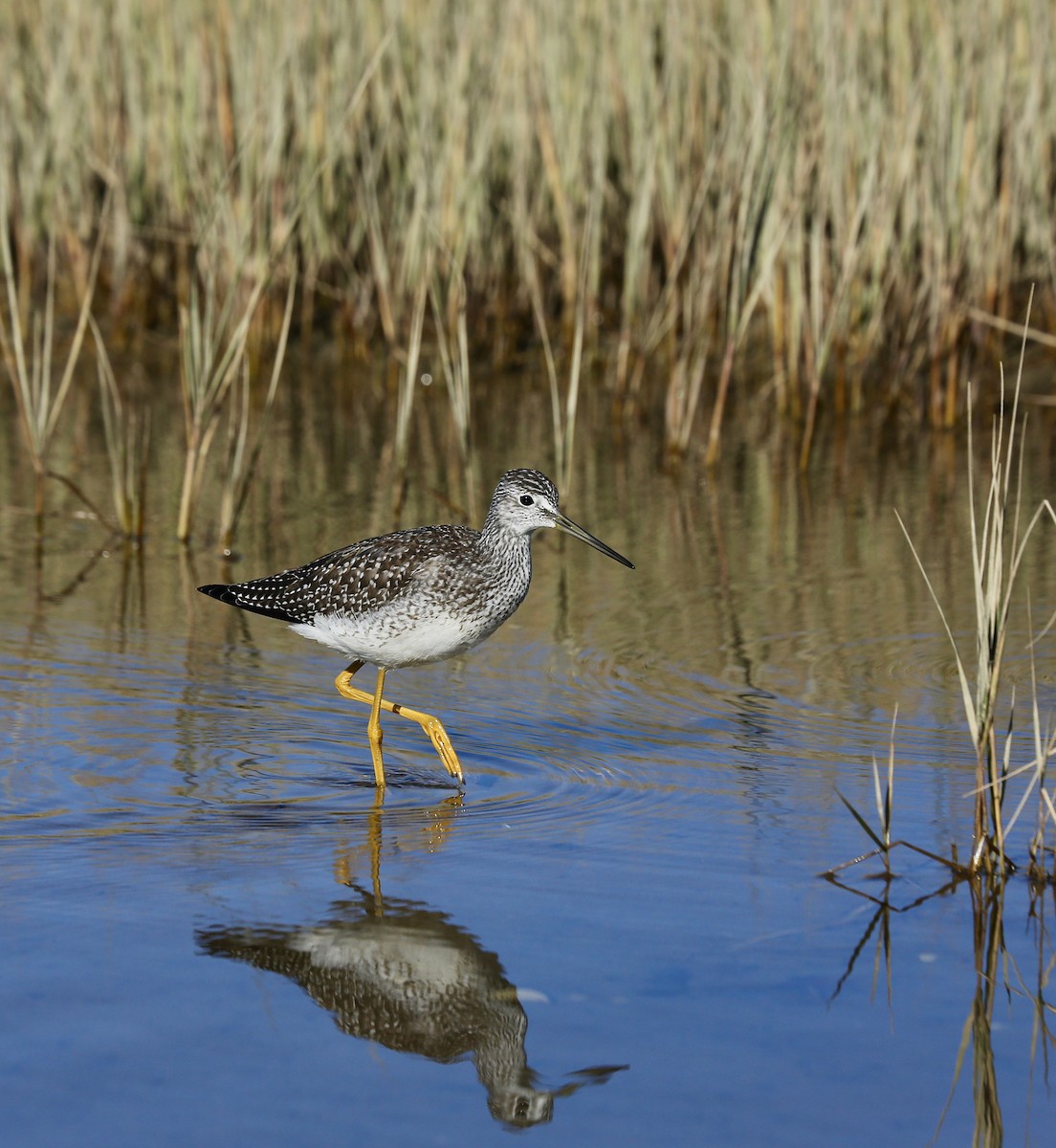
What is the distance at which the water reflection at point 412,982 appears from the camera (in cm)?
383

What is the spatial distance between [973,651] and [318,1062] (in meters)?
4.13

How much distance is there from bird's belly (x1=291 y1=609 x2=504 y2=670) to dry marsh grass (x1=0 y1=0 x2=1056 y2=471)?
3038 mm

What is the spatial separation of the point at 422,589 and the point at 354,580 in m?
0.38

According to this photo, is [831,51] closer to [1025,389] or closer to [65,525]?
[1025,389]

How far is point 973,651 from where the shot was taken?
7.20 m

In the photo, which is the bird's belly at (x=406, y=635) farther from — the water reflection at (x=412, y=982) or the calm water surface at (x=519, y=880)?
the water reflection at (x=412, y=982)

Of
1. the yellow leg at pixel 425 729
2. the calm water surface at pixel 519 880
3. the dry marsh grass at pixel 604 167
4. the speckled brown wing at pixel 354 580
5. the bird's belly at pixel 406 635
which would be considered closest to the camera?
the calm water surface at pixel 519 880

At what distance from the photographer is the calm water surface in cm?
374

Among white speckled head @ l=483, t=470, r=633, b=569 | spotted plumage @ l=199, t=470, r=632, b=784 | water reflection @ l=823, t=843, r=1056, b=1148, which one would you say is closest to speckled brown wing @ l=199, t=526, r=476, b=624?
spotted plumage @ l=199, t=470, r=632, b=784

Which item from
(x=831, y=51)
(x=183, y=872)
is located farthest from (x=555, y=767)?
(x=831, y=51)

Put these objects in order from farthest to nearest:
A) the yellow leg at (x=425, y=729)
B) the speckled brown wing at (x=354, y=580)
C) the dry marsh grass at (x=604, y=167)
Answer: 1. the dry marsh grass at (x=604, y=167)
2. the speckled brown wing at (x=354, y=580)
3. the yellow leg at (x=425, y=729)

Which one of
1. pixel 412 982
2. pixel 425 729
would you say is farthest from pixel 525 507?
pixel 412 982

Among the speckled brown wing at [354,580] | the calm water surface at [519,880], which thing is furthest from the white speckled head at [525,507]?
the calm water surface at [519,880]

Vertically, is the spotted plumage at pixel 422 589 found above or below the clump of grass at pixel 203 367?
below
